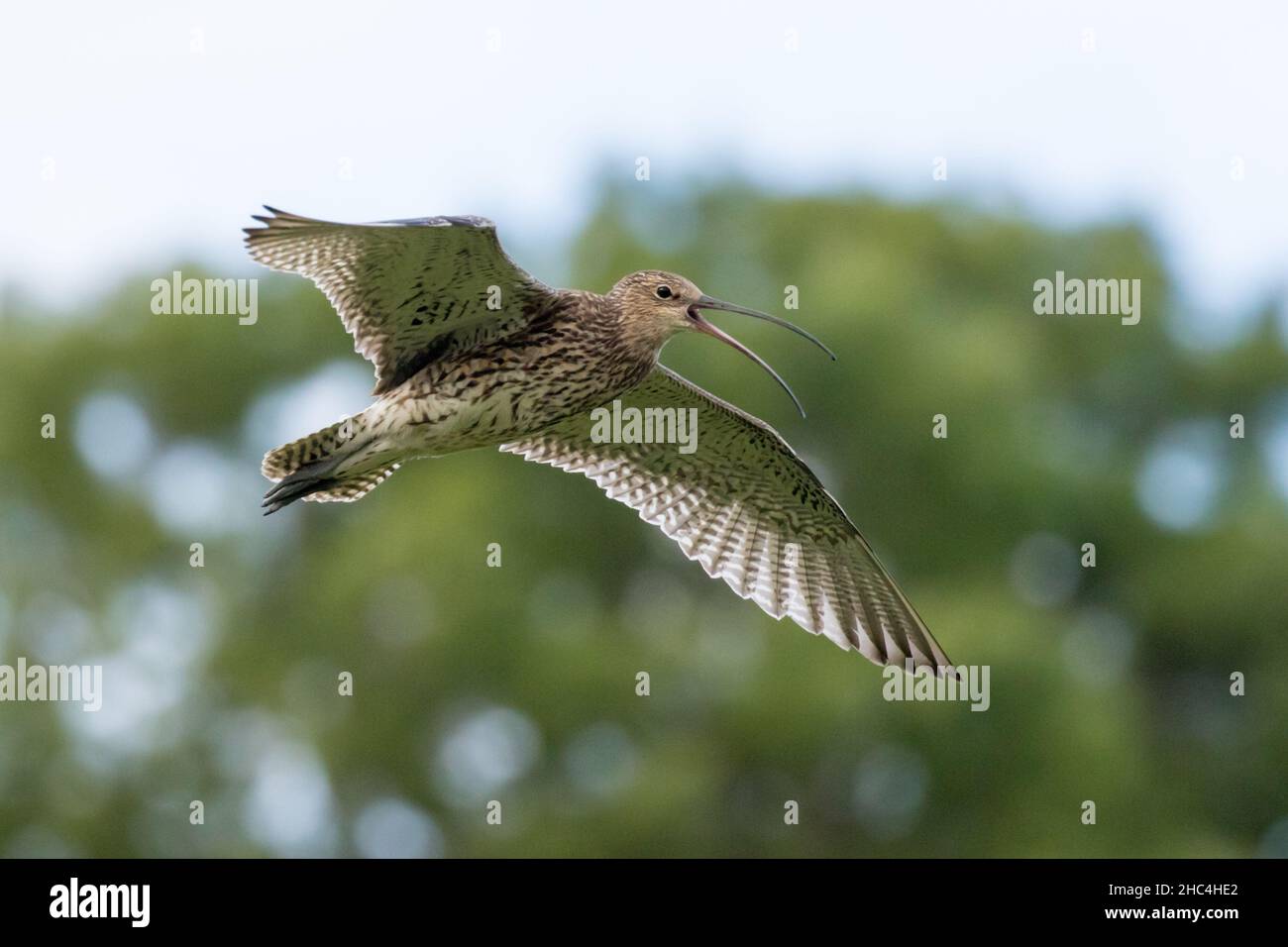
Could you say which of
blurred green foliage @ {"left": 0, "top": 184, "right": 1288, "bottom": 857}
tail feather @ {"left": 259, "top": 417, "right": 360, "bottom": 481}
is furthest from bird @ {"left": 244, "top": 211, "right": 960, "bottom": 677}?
blurred green foliage @ {"left": 0, "top": 184, "right": 1288, "bottom": 857}

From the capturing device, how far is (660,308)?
1143 centimetres

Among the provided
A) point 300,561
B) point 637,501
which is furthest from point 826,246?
point 637,501

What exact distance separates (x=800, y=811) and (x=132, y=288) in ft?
46.2

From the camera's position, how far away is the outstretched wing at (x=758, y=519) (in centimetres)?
1291

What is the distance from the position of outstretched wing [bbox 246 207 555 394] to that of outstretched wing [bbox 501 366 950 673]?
1537 mm

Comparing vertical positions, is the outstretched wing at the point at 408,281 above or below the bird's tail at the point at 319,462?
above

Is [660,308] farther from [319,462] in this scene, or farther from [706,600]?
[706,600]

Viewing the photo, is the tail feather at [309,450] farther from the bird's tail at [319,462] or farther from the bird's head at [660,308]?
the bird's head at [660,308]

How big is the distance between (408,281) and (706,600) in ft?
64.0

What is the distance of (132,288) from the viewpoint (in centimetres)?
3428

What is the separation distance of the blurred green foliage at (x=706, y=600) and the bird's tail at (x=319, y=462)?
14650 mm

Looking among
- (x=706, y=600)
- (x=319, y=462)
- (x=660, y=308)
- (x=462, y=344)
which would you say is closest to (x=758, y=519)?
(x=660, y=308)

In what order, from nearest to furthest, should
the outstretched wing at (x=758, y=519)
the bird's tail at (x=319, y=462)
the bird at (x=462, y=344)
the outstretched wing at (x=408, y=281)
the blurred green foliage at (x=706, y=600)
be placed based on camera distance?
the outstretched wing at (x=408, y=281)
the bird at (x=462, y=344)
the bird's tail at (x=319, y=462)
the outstretched wing at (x=758, y=519)
the blurred green foliage at (x=706, y=600)

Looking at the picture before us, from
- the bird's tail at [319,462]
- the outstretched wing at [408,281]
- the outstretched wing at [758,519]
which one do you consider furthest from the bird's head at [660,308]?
the bird's tail at [319,462]
